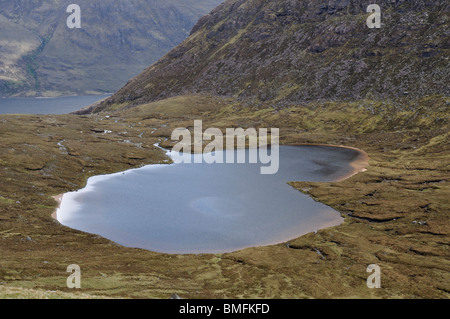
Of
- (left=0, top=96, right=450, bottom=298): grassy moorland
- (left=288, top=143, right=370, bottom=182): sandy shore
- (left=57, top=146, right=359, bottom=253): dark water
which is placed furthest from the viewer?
(left=288, top=143, right=370, bottom=182): sandy shore

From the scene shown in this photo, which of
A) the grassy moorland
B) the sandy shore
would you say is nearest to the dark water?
the sandy shore

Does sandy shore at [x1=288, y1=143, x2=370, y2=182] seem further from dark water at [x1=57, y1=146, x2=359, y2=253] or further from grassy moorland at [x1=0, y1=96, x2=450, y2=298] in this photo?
dark water at [x1=57, y1=146, x2=359, y2=253]

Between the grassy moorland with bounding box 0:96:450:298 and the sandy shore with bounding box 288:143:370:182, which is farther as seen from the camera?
the sandy shore with bounding box 288:143:370:182

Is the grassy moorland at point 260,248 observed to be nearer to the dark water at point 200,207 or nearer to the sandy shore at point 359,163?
the sandy shore at point 359,163

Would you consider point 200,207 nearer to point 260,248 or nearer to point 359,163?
point 260,248

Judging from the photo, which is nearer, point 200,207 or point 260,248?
point 260,248

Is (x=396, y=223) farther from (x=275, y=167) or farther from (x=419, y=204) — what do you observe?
(x=275, y=167)

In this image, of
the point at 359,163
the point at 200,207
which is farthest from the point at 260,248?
the point at 359,163
